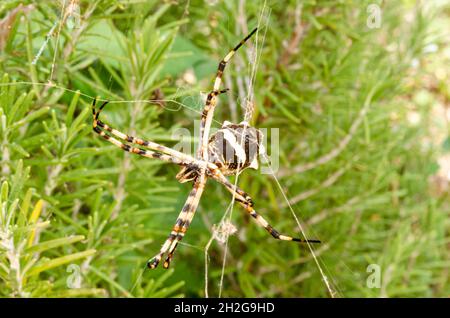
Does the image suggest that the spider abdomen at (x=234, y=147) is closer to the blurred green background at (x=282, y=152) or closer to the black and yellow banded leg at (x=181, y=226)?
the black and yellow banded leg at (x=181, y=226)

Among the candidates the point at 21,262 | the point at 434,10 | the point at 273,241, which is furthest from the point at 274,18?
the point at 21,262

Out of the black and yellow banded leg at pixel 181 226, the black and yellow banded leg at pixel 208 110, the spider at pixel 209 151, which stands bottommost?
the black and yellow banded leg at pixel 181 226

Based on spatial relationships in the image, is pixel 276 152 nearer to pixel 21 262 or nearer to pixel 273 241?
pixel 273 241

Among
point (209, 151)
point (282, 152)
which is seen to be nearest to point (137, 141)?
point (209, 151)

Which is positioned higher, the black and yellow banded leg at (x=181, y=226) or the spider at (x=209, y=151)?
the spider at (x=209, y=151)

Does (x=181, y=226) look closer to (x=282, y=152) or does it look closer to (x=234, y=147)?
(x=234, y=147)

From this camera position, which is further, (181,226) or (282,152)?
(282,152)

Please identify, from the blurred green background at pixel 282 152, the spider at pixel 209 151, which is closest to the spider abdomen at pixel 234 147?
the spider at pixel 209 151

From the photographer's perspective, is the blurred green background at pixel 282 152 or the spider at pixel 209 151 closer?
the spider at pixel 209 151
